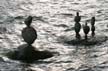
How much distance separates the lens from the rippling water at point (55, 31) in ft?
57.6

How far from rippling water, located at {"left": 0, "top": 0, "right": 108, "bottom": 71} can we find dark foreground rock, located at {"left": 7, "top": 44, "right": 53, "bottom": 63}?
347mm

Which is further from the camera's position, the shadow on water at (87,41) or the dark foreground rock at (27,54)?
the shadow on water at (87,41)

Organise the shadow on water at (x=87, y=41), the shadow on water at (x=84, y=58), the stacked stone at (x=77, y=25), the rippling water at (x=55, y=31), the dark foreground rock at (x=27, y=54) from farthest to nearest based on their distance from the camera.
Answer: the stacked stone at (x=77, y=25), the shadow on water at (x=87, y=41), the dark foreground rock at (x=27, y=54), the rippling water at (x=55, y=31), the shadow on water at (x=84, y=58)

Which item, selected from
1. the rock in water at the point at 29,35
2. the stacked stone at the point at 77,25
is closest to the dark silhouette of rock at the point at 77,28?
the stacked stone at the point at 77,25

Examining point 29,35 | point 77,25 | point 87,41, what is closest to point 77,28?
point 77,25

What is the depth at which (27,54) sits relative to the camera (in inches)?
710

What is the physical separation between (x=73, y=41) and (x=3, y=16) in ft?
26.4

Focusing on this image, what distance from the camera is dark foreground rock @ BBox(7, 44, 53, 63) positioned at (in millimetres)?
17984

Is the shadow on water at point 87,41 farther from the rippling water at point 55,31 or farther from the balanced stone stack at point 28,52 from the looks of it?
the balanced stone stack at point 28,52

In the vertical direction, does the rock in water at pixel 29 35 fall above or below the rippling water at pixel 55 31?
above

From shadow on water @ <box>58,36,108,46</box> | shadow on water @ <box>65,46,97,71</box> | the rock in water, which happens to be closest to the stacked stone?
shadow on water @ <box>58,36,108,46</box>

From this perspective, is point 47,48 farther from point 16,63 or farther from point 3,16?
point 3,16

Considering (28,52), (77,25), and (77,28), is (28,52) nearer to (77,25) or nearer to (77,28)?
(77,25)

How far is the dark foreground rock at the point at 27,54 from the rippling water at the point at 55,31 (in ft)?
1.14
